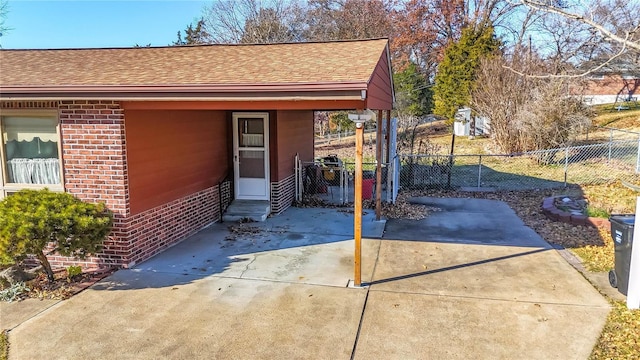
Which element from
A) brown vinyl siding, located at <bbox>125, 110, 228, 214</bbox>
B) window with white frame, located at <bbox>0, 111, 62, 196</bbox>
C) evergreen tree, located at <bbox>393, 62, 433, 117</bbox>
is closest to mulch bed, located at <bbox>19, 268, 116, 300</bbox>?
brown vinyl siding, located at <bbox>125, 110, 228, 214</bbox>

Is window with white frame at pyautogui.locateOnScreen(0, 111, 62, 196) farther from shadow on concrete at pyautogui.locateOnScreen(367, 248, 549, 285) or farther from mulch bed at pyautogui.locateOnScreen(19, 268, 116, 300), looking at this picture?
shadow on concrete at pyautogui.locateOnScreen(367, 248, 549, 285)

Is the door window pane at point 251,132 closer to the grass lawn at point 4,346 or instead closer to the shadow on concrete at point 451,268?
the shadow on concrete at point 451,268

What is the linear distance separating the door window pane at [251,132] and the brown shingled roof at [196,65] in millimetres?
1604

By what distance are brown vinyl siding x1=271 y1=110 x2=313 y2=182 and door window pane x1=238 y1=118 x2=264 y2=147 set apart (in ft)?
1.29

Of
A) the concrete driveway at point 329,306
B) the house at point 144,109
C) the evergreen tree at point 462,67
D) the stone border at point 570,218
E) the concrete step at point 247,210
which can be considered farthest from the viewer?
the evergreen tree at point 462,67

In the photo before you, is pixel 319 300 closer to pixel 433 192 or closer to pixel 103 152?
pixel 103 152

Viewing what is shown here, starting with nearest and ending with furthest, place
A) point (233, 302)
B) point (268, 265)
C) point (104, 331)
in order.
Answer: point (104, 331), point (233, 302), point (268, 265)

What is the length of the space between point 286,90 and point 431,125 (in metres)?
24.8

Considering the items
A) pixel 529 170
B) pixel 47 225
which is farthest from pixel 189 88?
pixel 529 170

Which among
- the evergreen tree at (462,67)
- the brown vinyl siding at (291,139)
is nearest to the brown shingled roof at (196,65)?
the brown vinyl siding at (291,139)

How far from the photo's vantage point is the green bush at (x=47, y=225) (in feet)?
16.4

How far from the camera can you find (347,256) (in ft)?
22.0

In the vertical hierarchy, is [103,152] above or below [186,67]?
below

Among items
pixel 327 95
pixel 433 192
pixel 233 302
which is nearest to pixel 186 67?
pixel 327 95
